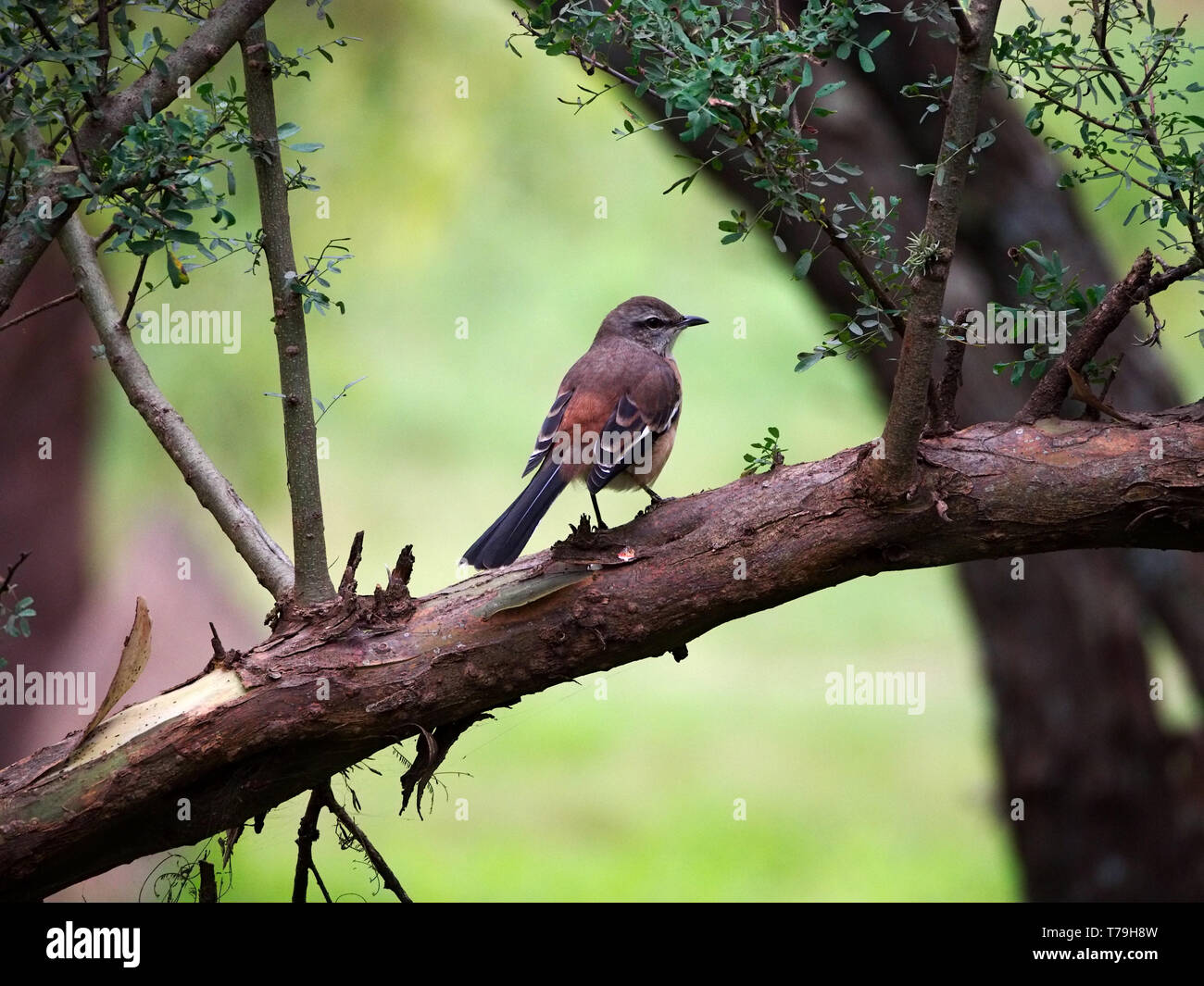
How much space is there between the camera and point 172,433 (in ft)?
7.44

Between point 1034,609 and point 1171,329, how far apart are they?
8.82 ft

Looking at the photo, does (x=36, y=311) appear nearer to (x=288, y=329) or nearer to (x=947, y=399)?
(x=288, y=329)

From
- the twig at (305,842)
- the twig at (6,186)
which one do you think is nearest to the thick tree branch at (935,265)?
the twig at (305,842)

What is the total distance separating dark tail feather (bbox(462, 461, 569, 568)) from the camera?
6.72ft

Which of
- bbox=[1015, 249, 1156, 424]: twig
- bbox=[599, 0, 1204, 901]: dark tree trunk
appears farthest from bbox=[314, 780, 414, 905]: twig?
bbox=[599, 0, 1204, 901]: dark tree trunk

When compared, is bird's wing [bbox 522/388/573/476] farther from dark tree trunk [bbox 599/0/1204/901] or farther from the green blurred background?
the green blurred background

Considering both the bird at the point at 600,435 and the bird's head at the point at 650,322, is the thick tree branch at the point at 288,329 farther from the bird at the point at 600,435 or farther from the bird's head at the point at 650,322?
the bird's head at the point at 650,322

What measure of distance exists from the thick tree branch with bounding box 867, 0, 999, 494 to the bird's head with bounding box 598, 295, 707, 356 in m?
1.17

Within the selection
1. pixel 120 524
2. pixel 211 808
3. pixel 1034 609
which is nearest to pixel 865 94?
pixel 1034 609

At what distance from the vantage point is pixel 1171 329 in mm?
5734

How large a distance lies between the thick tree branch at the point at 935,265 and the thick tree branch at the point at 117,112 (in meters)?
1.09

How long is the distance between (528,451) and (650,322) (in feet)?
7.76
